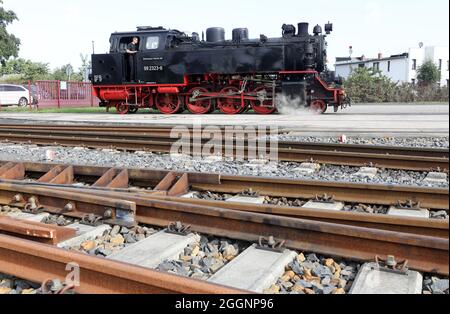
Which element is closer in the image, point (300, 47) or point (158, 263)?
point (158, 263)

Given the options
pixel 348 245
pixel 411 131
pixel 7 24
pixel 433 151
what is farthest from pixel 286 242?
pixel 7 24

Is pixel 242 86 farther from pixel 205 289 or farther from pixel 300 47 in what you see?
pixel 205 289

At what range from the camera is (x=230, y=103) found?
16.3 m

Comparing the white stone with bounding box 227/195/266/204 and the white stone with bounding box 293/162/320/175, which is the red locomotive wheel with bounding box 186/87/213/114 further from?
the white stone with bounding box 227/195/266/204

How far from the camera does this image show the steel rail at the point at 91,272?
225 cm

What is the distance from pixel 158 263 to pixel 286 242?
87 cm

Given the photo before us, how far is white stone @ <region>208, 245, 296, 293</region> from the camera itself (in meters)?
2.62

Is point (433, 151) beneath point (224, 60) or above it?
beneath

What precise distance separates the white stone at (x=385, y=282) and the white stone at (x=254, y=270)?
46 centimetres

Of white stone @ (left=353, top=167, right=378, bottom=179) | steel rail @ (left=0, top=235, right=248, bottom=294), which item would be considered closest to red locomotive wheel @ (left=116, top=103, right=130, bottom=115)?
white stone @ (left=353, top=167, right=378, bottom=179)

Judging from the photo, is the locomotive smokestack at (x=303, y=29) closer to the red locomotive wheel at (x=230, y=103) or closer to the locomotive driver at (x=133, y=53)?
the red locomotive wheel at (x=230, y=103)

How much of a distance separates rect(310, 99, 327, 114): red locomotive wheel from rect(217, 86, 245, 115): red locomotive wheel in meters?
2.40

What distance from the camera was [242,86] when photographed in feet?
51.8

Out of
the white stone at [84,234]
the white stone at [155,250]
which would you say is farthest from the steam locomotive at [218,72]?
the white stone at [155,250]
